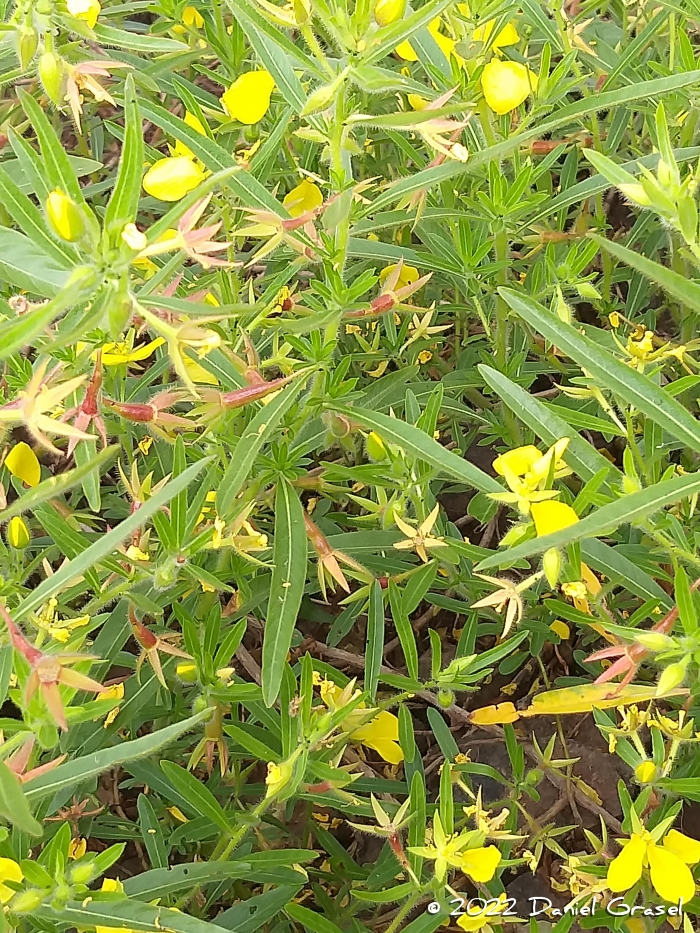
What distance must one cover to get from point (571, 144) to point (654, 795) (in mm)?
1367

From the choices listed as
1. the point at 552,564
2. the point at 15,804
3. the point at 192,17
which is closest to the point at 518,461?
the point at 552,564

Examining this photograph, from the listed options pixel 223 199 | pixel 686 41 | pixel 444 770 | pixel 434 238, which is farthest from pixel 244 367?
pixel 686 41

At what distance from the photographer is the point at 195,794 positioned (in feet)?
4.87

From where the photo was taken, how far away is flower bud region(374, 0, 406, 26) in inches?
43.4

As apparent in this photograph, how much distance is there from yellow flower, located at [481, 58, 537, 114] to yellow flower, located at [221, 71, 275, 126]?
373mm

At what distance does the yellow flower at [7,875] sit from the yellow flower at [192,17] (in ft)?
5.07

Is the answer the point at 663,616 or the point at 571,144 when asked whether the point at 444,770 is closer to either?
the point at 663,616

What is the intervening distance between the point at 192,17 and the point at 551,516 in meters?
1.30

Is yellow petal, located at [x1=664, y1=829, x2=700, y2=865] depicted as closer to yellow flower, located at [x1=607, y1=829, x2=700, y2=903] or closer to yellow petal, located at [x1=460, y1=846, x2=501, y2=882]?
yellow flower, located at [x1=607, y1=829, x2=700, y2=903]

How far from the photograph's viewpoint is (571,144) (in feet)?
6.33

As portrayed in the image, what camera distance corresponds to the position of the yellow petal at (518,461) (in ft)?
4.23

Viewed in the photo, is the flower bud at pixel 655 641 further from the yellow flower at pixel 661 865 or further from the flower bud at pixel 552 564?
the yellow flower at pixel 661 865

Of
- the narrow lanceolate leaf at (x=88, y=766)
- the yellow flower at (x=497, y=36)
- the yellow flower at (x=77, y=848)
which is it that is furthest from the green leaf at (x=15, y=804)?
the yellow flower at (x=497, y=36)

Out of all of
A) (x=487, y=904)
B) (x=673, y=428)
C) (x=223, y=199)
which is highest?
(x=223, y=199)
